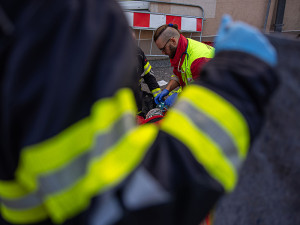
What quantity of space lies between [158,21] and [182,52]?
1.73 meters

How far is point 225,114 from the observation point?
0.43 meters

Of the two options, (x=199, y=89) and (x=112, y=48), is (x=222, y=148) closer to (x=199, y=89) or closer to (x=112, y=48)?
(x=199, y=89)

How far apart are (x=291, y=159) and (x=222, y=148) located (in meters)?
0.38

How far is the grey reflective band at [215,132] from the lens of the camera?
426 millimetres

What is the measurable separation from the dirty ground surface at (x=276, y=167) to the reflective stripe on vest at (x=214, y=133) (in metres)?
0.28

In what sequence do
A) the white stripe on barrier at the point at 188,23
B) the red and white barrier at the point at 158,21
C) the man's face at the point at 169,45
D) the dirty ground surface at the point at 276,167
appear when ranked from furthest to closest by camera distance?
the white stripe on barrier at the point at 188,23
the red and white barrier at the point at 158,21
the man's face at the point at 169,45
the dirty ground surface at the point at 276,167

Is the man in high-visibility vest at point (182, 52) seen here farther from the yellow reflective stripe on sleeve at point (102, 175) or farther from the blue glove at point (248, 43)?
the yellow reflective stripe on sleeve at point (102, 175)

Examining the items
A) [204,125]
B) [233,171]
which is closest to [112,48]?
[204,125]

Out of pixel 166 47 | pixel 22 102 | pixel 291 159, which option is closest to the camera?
pixel 22 102

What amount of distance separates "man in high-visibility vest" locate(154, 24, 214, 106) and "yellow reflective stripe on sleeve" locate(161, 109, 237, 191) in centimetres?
224

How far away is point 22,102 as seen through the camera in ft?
1.18

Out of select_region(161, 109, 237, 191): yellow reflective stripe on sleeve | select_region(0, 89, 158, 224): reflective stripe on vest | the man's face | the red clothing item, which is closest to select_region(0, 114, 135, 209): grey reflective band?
select_region(0, 89, 158, 224): reflective stripe on vest

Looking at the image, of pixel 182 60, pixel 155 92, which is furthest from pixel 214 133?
pixel 155 92

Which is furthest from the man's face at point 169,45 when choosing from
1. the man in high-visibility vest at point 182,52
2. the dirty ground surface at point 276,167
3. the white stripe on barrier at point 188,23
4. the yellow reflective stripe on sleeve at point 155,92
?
the dirty ground surface at point 276,167
